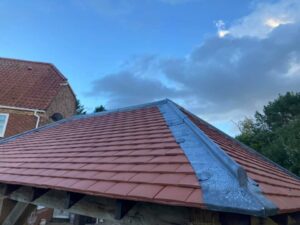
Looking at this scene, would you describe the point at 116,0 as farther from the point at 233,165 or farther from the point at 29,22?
the point at 233,165

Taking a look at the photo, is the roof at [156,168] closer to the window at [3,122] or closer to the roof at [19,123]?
the roof at [19,123]

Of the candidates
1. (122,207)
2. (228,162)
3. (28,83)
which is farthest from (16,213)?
(28,83)

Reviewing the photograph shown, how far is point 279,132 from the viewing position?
18250mm

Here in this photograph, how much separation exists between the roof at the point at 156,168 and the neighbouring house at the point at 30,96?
7940 mm

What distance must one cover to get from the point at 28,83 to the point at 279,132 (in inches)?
646

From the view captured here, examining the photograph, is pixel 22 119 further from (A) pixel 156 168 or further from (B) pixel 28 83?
(A) pixel 156 168

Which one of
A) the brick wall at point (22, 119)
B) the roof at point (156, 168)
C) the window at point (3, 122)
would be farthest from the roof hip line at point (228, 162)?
the window at point (3, 122)

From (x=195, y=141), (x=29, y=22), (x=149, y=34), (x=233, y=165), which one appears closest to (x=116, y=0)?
(x=149, y=34)

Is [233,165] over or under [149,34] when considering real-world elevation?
under

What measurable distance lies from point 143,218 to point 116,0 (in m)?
8.74

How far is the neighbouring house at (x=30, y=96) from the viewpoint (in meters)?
14.2

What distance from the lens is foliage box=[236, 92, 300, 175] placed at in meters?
14.6

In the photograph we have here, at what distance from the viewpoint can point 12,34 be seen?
35.5 ft

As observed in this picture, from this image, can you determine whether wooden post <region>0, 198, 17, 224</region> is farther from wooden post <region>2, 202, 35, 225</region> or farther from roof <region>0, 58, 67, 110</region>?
roof <region>0, 58, 67, 110</region>
